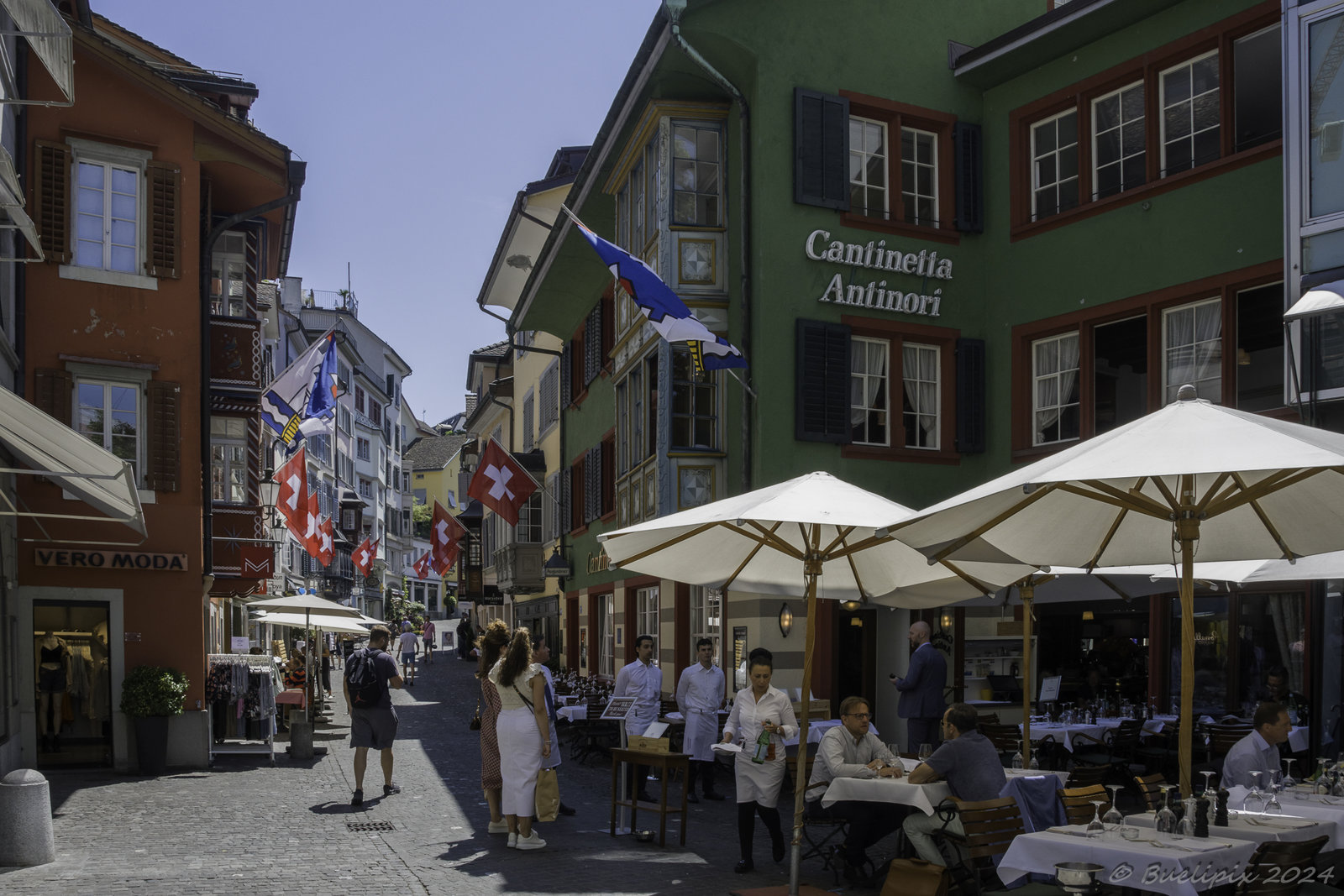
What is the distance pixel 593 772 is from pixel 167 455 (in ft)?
23.8

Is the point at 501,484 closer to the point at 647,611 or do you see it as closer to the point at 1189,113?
the point at 647,611

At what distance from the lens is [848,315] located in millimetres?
18969

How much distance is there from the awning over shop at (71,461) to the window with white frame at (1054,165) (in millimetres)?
13079

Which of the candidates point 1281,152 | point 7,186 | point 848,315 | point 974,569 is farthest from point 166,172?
point 1281,152

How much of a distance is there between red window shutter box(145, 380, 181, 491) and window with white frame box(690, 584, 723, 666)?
7444 millimetres

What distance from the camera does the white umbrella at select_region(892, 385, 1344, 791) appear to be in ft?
22.4

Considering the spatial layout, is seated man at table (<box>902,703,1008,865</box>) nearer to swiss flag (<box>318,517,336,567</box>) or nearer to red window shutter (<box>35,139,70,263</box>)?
red window shutter (<box>35,139,70,263</box>)

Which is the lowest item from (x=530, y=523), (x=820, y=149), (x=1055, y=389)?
(x=530, y=523)

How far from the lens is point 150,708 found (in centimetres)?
1797

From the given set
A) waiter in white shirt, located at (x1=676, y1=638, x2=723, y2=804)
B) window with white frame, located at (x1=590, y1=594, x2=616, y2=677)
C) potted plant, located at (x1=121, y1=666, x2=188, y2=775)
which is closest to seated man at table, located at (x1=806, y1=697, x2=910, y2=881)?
waiter in white shirt, located at (x1=676, y1=638, x2=723, y2=804)

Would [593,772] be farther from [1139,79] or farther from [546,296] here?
[546,296]

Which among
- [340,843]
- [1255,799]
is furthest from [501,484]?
[1255,799]

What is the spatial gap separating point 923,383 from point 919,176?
305cm

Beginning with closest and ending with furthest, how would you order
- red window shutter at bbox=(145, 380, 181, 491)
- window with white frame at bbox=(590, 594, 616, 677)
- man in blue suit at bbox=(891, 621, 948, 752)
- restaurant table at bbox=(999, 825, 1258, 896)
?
restaurant table at bbox=(999, 825, 1258, 896)
man in blue suit at bbox=(891, 621, 948, 752)
red window shutter at bbox=(145, 380, 181, 491)
window with white frame at bbox=(590, 594, 616, 677)
